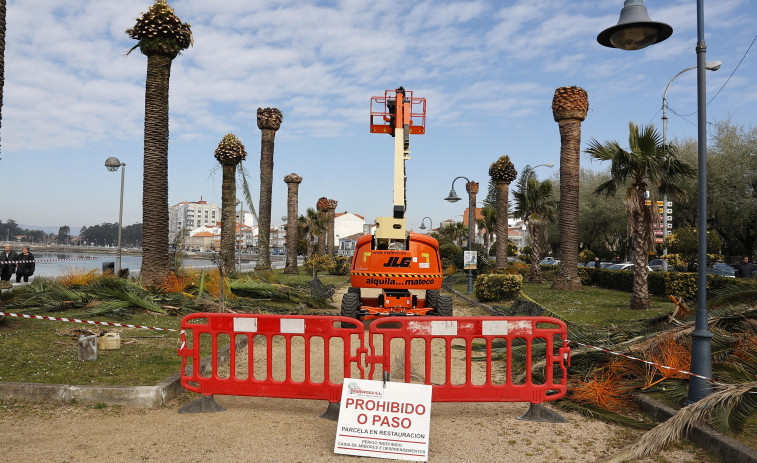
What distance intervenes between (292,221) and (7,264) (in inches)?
759

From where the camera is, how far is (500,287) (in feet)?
60.7

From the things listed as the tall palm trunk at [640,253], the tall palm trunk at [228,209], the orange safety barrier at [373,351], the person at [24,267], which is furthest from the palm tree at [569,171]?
the person at [24,267]

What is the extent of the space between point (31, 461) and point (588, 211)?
46003 millimetres

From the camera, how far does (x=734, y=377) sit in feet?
19.4

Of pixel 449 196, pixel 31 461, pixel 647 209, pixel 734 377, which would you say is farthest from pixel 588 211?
pixel 31 461

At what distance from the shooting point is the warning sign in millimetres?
4965

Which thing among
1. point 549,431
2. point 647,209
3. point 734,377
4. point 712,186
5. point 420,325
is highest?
point 712,186

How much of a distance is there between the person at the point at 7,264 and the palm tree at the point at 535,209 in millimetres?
22929

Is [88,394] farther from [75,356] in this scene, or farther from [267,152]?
[267,152]

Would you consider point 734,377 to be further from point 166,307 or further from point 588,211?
point 588,211

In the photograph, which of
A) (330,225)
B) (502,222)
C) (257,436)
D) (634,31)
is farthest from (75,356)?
(330,225)

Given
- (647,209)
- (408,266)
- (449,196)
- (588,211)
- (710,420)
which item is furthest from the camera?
(588,211)

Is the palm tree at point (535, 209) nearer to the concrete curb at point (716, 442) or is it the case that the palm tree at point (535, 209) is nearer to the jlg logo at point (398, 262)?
the jlg logo at point (398, 262)

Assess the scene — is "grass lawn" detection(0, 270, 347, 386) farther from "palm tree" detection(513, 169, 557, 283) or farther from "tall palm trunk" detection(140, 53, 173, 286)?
"palm tree" detection(513, 169, 557, 283)
